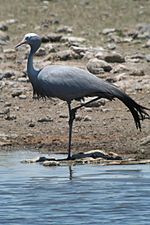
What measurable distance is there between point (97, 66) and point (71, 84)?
495cm

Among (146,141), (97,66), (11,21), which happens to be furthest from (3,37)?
(146,141)

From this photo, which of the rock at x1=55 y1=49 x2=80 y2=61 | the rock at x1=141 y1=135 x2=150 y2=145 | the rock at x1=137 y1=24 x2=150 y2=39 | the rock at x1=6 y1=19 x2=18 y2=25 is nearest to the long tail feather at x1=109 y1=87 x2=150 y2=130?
the rock at x1=141 y1=135 x2=150 y2=145

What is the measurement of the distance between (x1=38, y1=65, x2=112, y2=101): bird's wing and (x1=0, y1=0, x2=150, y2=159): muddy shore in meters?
0.84

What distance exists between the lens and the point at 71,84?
12.7 m

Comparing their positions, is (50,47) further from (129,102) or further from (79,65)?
(129,102)

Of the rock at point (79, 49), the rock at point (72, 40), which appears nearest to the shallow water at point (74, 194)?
the rock at point (79, 49)

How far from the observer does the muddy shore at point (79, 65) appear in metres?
13.9

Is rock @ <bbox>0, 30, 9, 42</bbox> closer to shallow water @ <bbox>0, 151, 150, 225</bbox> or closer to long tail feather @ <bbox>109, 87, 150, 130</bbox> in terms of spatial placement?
long tail feather @ <bbox>109, 87, 150, 130</bbox>

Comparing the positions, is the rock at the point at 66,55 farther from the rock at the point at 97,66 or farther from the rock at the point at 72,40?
the rock at the point at 72,40

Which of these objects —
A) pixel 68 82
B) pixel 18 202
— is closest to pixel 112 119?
pixel 68 82

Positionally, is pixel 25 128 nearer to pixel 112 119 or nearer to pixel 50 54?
pixel 112 119

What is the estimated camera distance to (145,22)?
23750 mm

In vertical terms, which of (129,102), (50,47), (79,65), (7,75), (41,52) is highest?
(50,47)

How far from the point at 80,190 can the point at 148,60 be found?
8.43 meters
